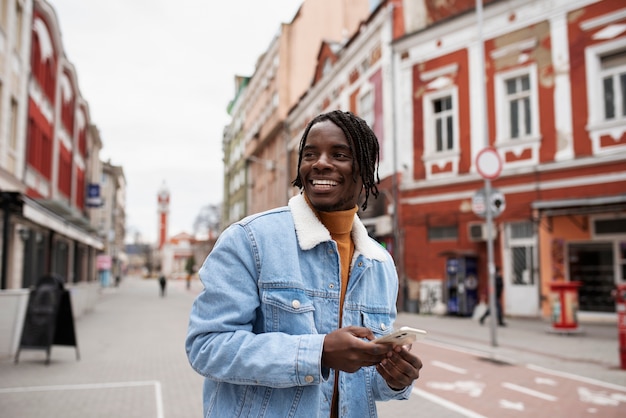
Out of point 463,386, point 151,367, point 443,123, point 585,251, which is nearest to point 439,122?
point 443,123

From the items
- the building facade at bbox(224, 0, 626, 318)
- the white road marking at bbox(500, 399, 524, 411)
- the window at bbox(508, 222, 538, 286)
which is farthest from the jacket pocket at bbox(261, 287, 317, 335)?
the window at bbox(508, 222, 538, 286)

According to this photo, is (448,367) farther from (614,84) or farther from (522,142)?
(614,84)

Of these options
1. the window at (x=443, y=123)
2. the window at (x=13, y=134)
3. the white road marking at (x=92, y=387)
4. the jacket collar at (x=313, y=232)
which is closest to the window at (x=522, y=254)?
the window at (x=443, y=123)

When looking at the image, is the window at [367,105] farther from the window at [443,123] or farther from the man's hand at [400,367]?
the man's hand at [400,367]

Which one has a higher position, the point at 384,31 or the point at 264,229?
the point at 384,31

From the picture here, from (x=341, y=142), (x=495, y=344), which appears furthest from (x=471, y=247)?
(x=341, y=142)

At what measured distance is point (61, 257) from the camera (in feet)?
104

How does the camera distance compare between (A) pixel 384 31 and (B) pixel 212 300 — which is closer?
(B) pixel 212 300

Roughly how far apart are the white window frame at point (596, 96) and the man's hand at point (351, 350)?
16541 mm

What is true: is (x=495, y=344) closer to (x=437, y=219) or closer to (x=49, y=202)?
(x=437, y=219)

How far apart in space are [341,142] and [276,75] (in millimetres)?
41735

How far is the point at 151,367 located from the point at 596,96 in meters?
14.0

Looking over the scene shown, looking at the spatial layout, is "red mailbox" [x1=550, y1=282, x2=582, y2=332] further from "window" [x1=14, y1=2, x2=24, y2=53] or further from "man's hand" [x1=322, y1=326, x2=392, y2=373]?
"window" [x1=14, y1=2, x2=24, y2=53]

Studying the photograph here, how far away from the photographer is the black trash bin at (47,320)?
9.80 metres
